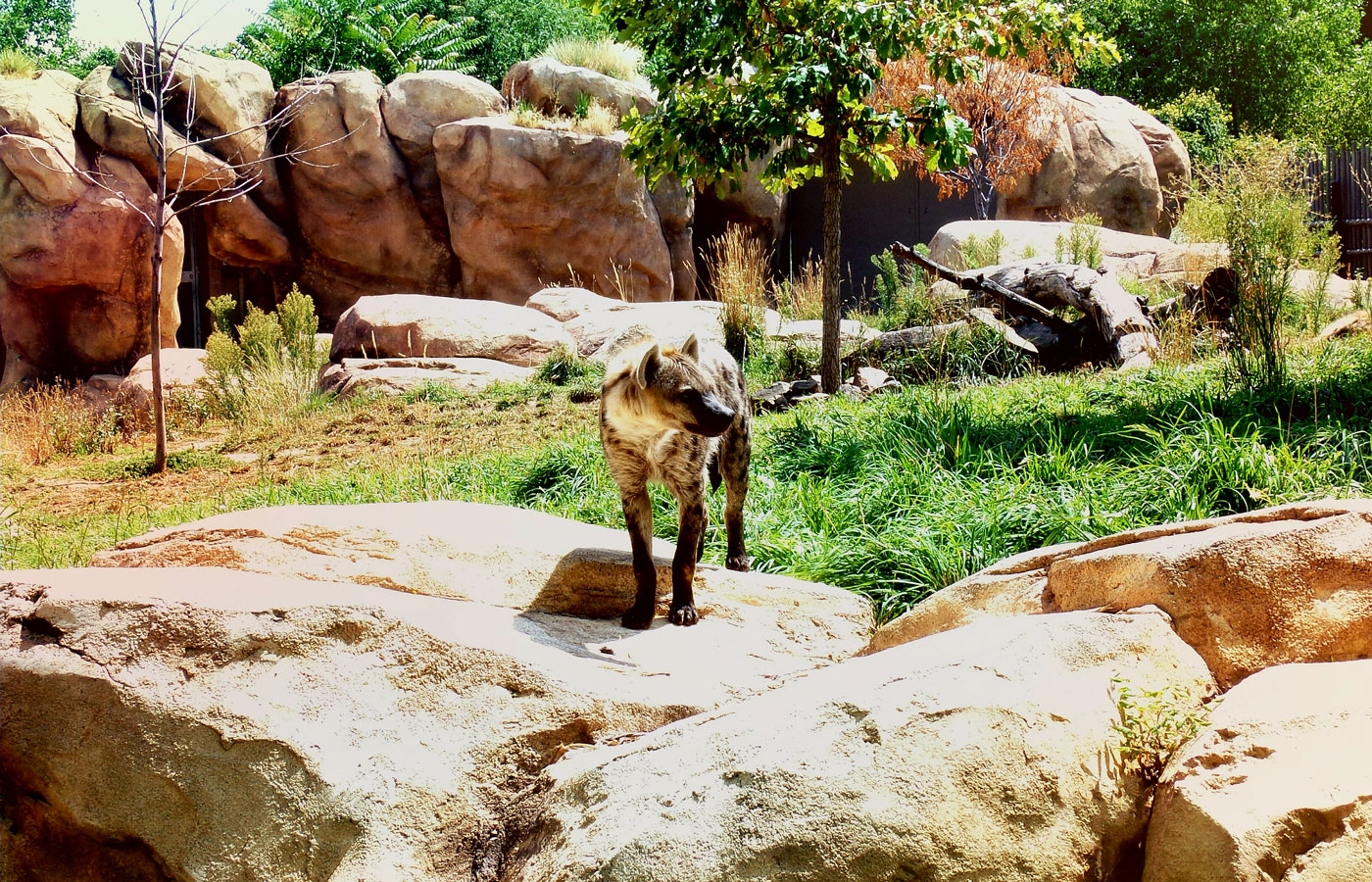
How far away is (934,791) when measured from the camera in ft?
7.48

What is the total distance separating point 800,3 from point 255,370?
23.4ft

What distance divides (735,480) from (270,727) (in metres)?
2.74

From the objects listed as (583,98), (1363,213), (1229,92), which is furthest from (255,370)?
(1229,92)

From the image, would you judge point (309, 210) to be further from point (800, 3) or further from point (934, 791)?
point (934, 791)

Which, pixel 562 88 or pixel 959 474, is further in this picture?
pixel 562 88

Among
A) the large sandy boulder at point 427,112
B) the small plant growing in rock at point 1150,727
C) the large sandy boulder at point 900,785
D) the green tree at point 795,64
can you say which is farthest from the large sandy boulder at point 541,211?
the small plant growing in rock at point 1150,727

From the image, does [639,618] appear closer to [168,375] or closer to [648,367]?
[648,367]

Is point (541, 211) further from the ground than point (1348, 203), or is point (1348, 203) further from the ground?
point (1348, 203)

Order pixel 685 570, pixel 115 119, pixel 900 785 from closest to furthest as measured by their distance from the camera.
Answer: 1. pixel 900 785
2. pixel 685 570
3. pixel 115 119

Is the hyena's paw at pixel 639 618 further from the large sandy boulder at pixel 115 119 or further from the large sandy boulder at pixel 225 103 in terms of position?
the large sandy boulder at pixel 225 103

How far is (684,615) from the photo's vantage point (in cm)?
436

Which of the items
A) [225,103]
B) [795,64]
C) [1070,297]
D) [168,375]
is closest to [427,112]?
[225,103]

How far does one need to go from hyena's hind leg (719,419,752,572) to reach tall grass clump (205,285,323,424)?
6.95m

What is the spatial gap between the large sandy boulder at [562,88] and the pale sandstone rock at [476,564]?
617 inches
